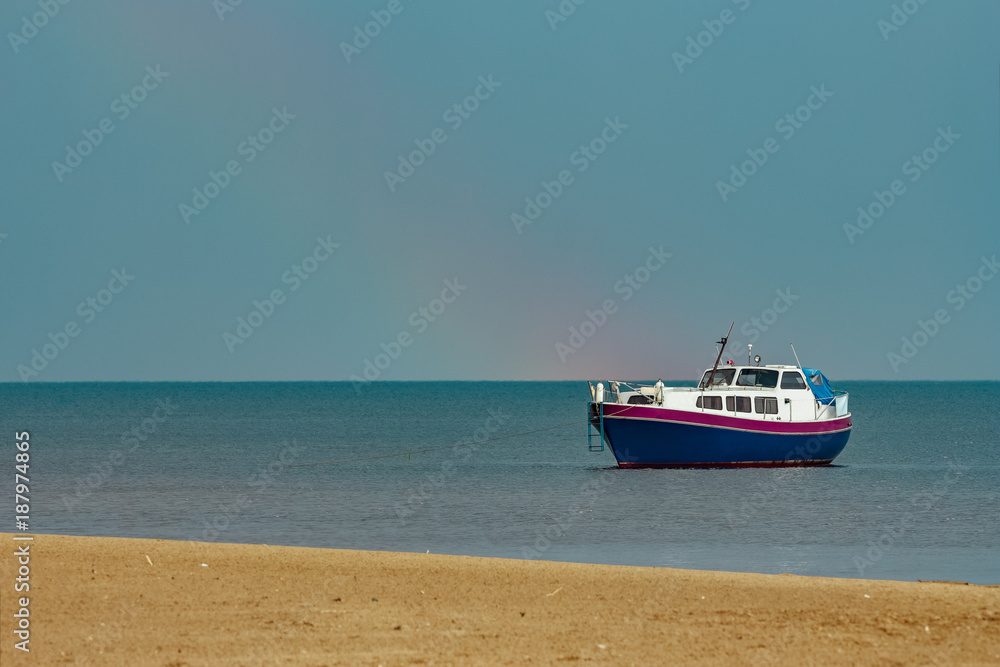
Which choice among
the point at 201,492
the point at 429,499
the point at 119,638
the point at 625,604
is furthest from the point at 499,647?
the point at 201,492

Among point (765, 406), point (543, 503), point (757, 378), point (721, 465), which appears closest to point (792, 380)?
point (757, 378)

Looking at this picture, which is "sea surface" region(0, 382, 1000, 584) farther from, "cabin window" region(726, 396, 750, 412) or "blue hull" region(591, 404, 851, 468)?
"cabin window" region(726, 396, 750, 412)

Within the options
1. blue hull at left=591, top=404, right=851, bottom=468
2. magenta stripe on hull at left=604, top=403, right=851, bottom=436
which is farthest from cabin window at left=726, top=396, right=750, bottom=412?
blue hull at left=591, top=404, right=851, bottom=468

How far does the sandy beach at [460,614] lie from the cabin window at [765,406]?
27.7 metres

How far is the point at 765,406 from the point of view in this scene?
146 ft

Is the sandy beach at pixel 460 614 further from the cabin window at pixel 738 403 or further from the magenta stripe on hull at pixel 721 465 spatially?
the magenta stripe on hull at pixel 721 465

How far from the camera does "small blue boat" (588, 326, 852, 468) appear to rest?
43.9 m

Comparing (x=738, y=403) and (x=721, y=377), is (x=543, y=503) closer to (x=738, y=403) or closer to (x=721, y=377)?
(x=738, y=403)

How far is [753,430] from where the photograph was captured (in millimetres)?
44219

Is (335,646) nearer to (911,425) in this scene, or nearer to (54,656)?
(54,656)

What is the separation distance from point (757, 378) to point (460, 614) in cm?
3337

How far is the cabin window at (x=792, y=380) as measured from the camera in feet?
146

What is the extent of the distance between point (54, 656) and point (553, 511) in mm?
22473

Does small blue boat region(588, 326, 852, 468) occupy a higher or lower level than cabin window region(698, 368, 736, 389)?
lower
